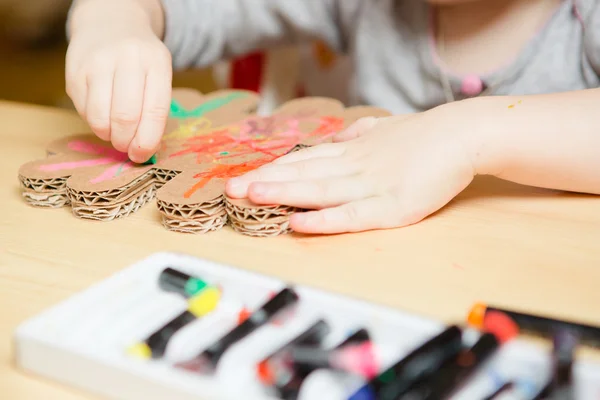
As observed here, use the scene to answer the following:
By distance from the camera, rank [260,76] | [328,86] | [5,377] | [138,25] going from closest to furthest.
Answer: [5,377] < [138,25] < [260,76] < [328,86]

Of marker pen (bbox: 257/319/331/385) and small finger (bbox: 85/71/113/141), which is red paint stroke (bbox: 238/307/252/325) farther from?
small finger (bbox: 85/71/113/141)

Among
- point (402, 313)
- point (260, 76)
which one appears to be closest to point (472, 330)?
point (402, 313)

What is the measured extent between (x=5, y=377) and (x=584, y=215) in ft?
1.36

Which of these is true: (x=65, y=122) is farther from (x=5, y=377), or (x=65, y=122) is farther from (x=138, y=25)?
(x=5, y=377)

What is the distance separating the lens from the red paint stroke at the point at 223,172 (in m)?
0.46

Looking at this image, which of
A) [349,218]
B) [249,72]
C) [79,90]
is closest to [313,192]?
[349,218]

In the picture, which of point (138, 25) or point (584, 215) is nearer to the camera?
point (584, 215)

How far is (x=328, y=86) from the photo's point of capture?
1254mm

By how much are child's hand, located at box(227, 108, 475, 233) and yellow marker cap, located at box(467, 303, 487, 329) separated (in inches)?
5.0

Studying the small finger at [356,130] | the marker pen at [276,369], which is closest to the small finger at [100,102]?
the small finger at [356,130]

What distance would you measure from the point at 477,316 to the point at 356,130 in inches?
10.3

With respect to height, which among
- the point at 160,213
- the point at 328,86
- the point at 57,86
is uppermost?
the point at 160,213

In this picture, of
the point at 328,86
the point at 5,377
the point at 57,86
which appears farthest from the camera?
the point at 57,86

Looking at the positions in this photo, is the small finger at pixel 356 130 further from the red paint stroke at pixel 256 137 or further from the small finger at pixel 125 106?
the small finger at pixel 125 106
